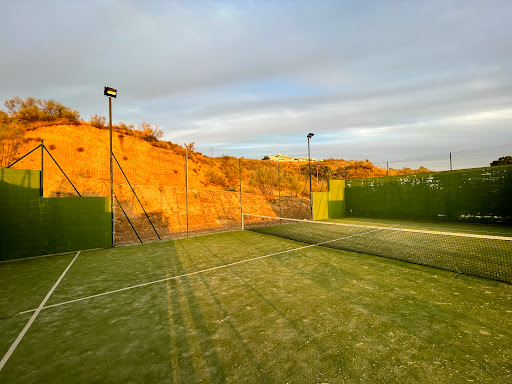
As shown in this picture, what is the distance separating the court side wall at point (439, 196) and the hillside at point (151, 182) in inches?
146

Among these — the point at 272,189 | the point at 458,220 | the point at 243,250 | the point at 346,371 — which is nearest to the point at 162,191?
the point at 272,189

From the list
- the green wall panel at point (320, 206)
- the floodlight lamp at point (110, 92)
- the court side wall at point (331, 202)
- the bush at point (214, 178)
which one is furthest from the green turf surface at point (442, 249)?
the bush at point (214, 178)

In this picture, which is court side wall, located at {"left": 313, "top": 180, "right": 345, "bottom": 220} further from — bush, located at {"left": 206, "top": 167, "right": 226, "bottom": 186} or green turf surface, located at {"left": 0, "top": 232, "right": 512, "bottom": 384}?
bush, located at {"left": 206, "top": 167, "right": 226, "bottom": 186}

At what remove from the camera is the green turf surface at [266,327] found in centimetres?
265

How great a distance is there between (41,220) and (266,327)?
29.8 feet

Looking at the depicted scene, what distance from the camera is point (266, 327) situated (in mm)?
3496

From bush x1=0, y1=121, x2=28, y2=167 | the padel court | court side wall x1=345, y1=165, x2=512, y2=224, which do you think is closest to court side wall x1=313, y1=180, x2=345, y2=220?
court side wall x1=345, y1=165, x2=512, y2=224

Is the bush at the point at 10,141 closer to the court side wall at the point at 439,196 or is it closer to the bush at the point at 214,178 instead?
the bush at the point at 214,178

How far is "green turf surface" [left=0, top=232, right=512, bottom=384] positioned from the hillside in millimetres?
9311

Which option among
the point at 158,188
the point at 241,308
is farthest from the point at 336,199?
the point at 241,308

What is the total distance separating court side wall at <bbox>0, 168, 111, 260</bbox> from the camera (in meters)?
7.93

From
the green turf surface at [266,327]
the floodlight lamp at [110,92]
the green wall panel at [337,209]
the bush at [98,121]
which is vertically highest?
the bush at [98,121]

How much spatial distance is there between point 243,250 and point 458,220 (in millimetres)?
15678

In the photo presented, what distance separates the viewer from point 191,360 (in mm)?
2832
